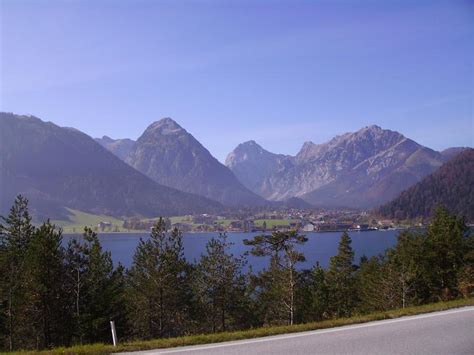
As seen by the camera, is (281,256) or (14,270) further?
(281,256)

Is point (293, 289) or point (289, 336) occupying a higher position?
point (289, 336)

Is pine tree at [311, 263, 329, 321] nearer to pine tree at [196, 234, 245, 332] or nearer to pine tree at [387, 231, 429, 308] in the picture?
pine tree at [387, 231, 429, 308]

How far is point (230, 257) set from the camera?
44.8 m

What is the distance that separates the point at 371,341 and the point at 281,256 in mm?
39414

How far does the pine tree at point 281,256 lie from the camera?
4381 cm

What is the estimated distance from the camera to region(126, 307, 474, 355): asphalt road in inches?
440

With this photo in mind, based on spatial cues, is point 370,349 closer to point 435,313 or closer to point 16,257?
point 435,313

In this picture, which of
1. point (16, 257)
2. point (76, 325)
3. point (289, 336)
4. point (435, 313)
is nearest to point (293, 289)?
point (76, 325)

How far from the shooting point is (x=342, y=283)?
219 ft

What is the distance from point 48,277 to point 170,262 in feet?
34.4

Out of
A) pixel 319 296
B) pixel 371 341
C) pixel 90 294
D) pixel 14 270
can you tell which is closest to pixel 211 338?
pixel 371 341

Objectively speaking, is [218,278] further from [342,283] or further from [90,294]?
[342,283]

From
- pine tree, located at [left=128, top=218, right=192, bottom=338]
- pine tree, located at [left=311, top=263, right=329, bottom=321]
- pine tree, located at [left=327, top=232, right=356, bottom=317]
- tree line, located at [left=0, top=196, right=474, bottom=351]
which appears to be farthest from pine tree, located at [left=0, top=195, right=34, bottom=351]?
pine tree, located at [left=327, top=232, right=356, bottom=317]

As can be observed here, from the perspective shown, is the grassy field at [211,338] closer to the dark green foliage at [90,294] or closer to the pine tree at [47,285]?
the pine tree at [47,285]
